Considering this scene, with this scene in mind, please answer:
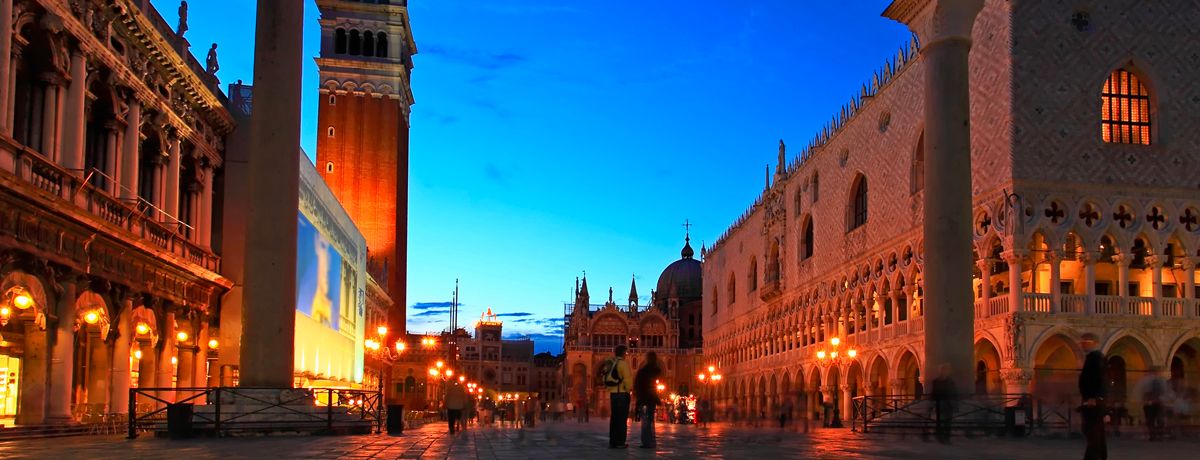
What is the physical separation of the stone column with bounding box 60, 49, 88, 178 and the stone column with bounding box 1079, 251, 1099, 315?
25.9 m

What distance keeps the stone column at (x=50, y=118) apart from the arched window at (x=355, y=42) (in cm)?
5398

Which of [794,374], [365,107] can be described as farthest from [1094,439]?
[365,107]

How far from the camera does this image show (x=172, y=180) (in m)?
28.8

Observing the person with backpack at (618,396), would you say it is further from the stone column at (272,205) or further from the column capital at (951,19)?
the column capital at (951,19)

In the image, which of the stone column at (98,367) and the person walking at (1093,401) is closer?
the person walking at (1093,401)

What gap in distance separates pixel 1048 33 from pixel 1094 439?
25.3 meters

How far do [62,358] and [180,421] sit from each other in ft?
20.5

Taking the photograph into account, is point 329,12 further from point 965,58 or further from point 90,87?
point 965,58

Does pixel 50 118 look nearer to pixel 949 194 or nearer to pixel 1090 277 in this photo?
pixel 949 194

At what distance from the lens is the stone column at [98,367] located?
80.9 feet

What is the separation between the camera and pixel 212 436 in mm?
16016

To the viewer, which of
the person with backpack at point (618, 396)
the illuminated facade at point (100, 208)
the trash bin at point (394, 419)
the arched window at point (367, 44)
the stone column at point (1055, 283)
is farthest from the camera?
the arched window at point (367, 44)

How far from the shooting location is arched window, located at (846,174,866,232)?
4653cm

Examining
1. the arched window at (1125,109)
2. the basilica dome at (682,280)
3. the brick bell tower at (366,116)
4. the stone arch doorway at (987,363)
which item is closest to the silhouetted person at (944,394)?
the stone arch doorway at (987,363)
